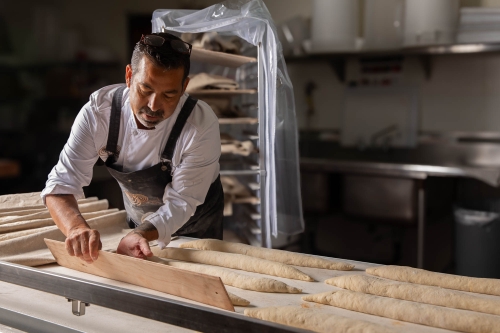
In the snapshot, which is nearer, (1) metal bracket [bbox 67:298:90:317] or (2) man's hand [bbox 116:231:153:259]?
(1) metal bracket [bbox 67:298:90:317]

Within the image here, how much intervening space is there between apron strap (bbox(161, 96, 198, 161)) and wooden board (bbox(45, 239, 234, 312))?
48cm

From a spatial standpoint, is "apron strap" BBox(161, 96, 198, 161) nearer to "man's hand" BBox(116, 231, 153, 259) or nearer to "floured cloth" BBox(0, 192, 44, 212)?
"man's hand" BBox(116, 231, 153, 259)

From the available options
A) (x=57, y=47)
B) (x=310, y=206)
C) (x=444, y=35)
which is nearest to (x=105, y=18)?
(x=57, y=47)

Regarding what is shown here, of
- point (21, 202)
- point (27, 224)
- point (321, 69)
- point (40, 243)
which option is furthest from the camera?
point (321, 69)

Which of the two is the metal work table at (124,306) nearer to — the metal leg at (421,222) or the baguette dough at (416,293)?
the baguette dough at (416,293)

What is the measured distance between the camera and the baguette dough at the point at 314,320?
3.88 ft

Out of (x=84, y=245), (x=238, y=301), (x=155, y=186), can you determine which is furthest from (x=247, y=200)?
(x=238, y=301)

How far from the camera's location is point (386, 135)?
4.51 metres

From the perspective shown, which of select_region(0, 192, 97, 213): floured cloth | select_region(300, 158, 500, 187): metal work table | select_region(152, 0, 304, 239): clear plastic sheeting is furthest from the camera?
select_region(300, 158, 500, 187): metal work table

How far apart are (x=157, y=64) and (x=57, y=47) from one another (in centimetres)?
373

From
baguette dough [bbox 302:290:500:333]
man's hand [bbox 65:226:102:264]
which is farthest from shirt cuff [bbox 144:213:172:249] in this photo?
baguette dough [bbox 302:290:500:333]

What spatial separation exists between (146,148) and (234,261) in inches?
21.0

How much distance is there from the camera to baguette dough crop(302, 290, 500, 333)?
120cm

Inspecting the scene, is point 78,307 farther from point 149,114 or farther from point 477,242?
point 477,242
